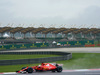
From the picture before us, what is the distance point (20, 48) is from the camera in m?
48.5

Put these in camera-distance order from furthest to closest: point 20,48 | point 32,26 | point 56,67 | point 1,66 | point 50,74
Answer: point 32,26, point 20,48, point 1,66, point 56,67, point 50,74

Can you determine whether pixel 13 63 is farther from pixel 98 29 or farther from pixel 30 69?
pixel 98 29

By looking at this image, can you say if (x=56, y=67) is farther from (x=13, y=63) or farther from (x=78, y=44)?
(x=78, y=44)

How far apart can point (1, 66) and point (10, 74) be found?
14.4 ft

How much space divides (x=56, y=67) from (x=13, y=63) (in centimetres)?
555

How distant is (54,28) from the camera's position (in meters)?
101

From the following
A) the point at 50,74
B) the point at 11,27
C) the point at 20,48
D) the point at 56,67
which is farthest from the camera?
the point at 11,27

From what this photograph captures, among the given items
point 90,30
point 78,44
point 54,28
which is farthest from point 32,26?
point 78,44

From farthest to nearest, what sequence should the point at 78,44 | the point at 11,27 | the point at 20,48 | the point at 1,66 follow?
1. the point at 11,27
2. the point at 78,44
3. the point at 20,48
4. the point at 1,66

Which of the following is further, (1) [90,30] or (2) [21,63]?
(1) [90,30]

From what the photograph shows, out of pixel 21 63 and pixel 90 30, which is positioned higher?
pixel 90 30

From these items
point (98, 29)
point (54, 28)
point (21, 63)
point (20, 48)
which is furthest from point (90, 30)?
point (21, 63)

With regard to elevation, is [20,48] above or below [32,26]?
below

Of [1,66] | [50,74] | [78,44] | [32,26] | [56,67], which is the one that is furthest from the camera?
[32,26]
